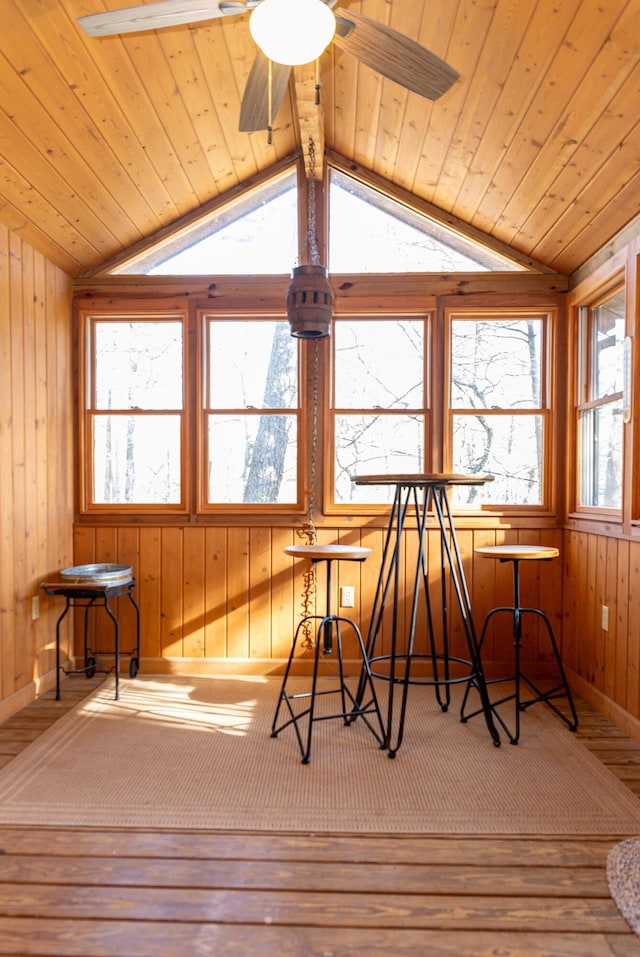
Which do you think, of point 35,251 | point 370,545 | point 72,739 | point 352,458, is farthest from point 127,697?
point 35,251

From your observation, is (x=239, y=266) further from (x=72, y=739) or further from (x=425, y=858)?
(x=425, y=858)

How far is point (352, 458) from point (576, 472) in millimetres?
1299

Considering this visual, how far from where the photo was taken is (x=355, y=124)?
3.32 metres

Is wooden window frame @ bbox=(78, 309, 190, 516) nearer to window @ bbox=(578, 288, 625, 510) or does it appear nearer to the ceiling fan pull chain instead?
the ceiling fan pull chain

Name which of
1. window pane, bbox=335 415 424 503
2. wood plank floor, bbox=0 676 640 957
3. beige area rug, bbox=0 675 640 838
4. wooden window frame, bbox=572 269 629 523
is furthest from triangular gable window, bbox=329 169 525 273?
wood plank floor, bbox=0 676 640 957

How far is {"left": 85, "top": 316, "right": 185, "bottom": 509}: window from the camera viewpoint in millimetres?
3721

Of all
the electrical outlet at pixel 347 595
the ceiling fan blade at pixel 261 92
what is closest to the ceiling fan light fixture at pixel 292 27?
the ceiling fan blade at pixel 261 92

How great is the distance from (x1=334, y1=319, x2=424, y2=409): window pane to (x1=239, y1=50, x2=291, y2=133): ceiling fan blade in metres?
1.62

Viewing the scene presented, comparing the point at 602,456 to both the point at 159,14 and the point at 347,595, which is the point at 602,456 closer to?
the point at 347,595

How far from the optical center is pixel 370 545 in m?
3.61

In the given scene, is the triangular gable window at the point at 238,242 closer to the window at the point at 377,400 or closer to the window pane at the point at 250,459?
the window at the point at 377,400

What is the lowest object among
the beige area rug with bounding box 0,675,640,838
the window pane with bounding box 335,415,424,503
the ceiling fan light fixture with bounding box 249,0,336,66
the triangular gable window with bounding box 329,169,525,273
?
the beige area rug with bounding box 0,675,640,838

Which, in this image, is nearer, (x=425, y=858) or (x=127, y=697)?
(x=425, y=858)

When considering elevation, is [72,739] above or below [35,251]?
below
